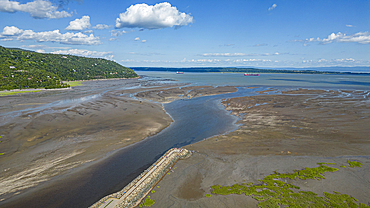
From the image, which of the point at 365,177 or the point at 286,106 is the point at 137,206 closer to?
the point at 365,177

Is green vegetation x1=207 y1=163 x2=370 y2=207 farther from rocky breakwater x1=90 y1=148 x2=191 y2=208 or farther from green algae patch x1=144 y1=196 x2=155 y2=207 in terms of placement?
rocky breakwater x1=90 y1=148 x2=191 y2=208

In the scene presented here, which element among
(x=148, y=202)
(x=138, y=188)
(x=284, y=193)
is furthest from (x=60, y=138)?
(x=284, y=193)

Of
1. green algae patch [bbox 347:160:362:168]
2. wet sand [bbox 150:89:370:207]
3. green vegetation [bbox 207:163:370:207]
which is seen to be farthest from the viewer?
green algae patch [bbox 347:160:362:168]

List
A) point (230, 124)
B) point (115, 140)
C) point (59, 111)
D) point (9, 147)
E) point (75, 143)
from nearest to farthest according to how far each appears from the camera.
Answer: point (9, 147) → point (75, 143) → point (115, 140) → point (230, 124) → point (59, 111)

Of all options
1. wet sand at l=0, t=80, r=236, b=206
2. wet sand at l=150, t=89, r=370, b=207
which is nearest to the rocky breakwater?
wet sand at l=150, t=89, r=370, b=207

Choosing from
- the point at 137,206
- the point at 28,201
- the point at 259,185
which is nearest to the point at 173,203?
the point at 137,206

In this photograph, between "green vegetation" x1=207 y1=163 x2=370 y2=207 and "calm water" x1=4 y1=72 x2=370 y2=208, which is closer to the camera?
"green vegetation" x1=207 y1=163 x2=370 y2=207

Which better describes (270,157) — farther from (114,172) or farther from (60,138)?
(60,138)
